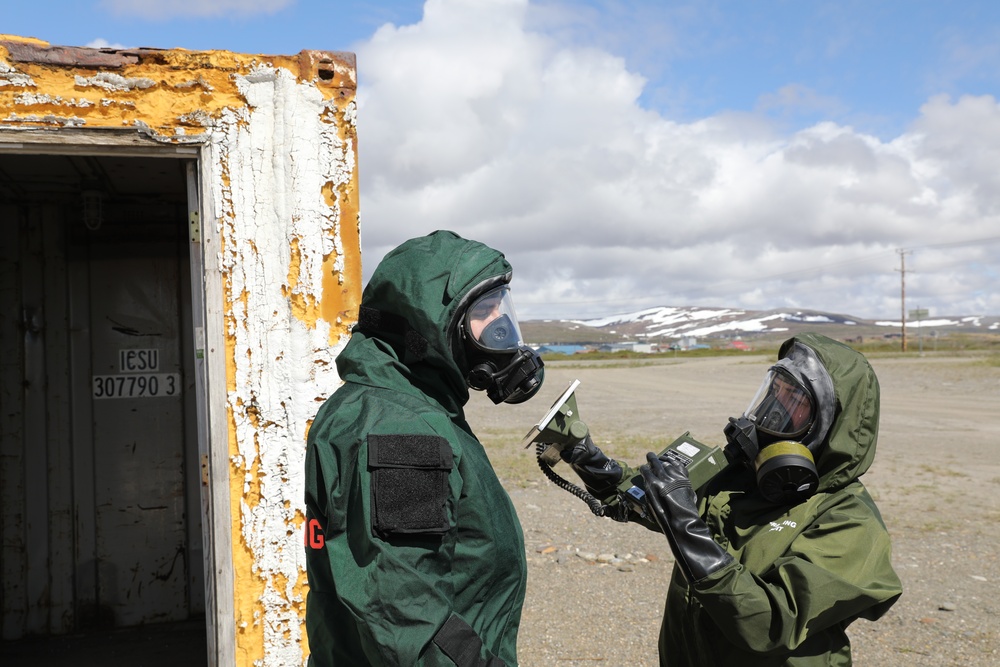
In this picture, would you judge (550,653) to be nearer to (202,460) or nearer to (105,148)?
(202,460)

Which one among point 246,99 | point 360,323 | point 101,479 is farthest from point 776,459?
point 101,479

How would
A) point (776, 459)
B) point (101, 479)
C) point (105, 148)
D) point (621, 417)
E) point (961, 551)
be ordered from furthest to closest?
point (621, 417) → point (961, 551) → point (101, 479) → point (105, 148) → point (776, 459)

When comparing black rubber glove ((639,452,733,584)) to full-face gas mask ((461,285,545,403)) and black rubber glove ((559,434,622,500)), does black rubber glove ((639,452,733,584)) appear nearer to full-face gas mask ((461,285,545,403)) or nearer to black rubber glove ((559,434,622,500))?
full-face gas mask ((461,285,545,403))

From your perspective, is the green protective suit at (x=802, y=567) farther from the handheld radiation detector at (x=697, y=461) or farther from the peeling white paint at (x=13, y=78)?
the peeling white paint at (x=13, y=78)

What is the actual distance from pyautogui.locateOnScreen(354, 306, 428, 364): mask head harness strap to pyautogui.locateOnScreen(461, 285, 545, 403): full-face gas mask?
0.14m

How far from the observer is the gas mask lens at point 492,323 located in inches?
71.7

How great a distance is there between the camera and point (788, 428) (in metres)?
2.35

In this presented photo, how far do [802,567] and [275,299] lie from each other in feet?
6.92

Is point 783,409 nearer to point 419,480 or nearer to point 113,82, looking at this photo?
point 419,480

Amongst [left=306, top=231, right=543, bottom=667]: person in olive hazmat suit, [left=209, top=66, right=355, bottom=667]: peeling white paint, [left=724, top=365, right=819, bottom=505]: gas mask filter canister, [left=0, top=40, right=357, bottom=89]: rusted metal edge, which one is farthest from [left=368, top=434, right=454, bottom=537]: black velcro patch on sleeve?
[left=0, top=40, right=357, bottom=89]: rusted metal edge

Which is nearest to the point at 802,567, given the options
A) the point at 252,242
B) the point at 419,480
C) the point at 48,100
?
the point at 419,480

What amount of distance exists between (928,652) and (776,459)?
3.10 m

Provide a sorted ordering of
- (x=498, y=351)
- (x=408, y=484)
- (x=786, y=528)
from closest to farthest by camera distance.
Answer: (x=408, y=484)
(x=498, y=351)
(x=786, y=528)

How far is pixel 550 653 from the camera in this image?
4.46 m
